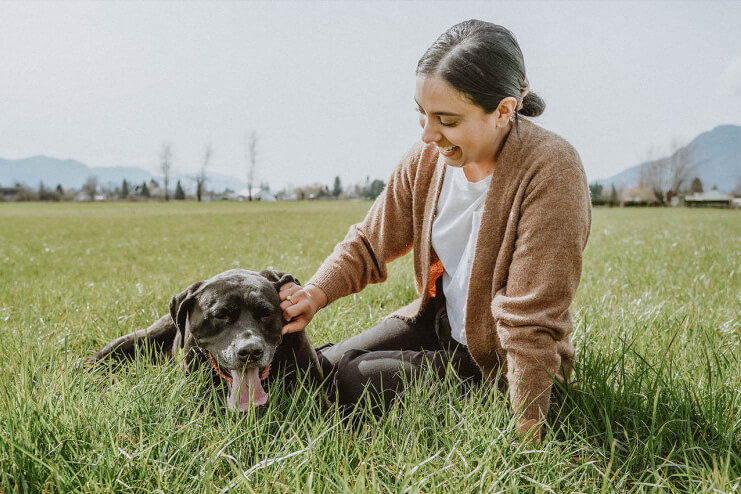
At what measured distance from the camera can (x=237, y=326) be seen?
110 inches

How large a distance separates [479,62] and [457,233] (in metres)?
0.92

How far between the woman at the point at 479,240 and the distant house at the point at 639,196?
277ft

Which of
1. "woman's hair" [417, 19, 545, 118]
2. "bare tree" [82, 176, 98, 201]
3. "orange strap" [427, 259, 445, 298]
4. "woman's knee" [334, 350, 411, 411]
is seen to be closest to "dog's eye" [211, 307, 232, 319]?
"woman's knee" [334, 350, 411, 411]

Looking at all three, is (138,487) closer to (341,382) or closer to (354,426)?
(354,426)

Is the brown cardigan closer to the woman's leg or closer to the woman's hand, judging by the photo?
the woman's hand

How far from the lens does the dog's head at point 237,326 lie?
2.72 m

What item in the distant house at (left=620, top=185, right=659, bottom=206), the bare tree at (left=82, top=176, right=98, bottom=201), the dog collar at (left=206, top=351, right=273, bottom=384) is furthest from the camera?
the bare tree at (left=82, top=176, right=98, bottom=201)

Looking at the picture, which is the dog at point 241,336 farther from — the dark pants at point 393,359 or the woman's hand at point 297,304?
the dark pants at point 393,359

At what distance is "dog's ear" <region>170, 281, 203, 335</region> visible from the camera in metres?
2.95

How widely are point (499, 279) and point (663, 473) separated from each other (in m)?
1.07

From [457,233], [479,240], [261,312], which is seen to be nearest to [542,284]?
[479,240]

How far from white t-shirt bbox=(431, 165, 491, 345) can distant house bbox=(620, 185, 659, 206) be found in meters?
84.6

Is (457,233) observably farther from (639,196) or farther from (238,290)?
(639,196)

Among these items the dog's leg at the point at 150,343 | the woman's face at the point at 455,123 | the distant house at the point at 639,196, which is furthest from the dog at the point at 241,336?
the distant house at the point at 639,196
